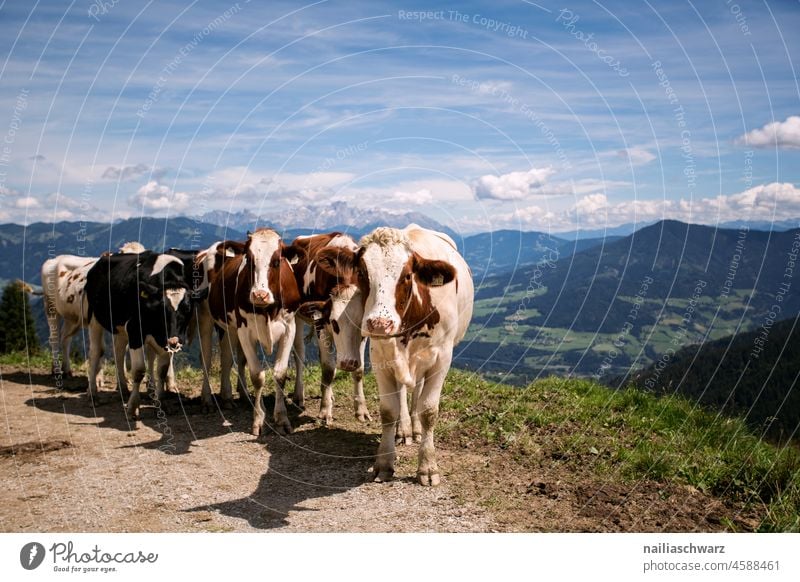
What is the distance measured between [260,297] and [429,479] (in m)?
4.39

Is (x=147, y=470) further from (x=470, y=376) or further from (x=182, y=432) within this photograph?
(x=470, y=376)

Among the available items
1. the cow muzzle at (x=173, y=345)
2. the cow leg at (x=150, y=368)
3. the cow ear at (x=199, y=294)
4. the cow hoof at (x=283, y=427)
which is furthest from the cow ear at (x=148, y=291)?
the cow hoof at (x=283, y=427)

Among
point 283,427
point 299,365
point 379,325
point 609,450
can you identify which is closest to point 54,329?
point 299,365

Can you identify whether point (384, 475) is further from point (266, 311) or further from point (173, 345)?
point (173, 345)

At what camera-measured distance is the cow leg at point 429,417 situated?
10.1 meters

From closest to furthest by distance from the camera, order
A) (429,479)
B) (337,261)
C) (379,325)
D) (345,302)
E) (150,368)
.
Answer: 1. (379,325)
2. (337,261)
3. (345,302)
4. (429,479)
5. (150,368)

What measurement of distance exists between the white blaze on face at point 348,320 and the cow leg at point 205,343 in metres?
5.82

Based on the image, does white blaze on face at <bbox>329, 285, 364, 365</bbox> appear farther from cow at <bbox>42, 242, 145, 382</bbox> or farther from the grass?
cow at <bbox>42, 242, 145, 382</bbox>

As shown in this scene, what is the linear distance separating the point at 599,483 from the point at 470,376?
6613 millimetres

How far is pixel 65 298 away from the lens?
17688 mm

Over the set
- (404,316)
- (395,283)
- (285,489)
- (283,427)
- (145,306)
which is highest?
(395,283)

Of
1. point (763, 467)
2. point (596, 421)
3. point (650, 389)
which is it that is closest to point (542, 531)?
point (763, 467)

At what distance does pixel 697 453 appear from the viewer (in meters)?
10.7

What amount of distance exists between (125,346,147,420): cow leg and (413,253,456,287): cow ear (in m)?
6.78
